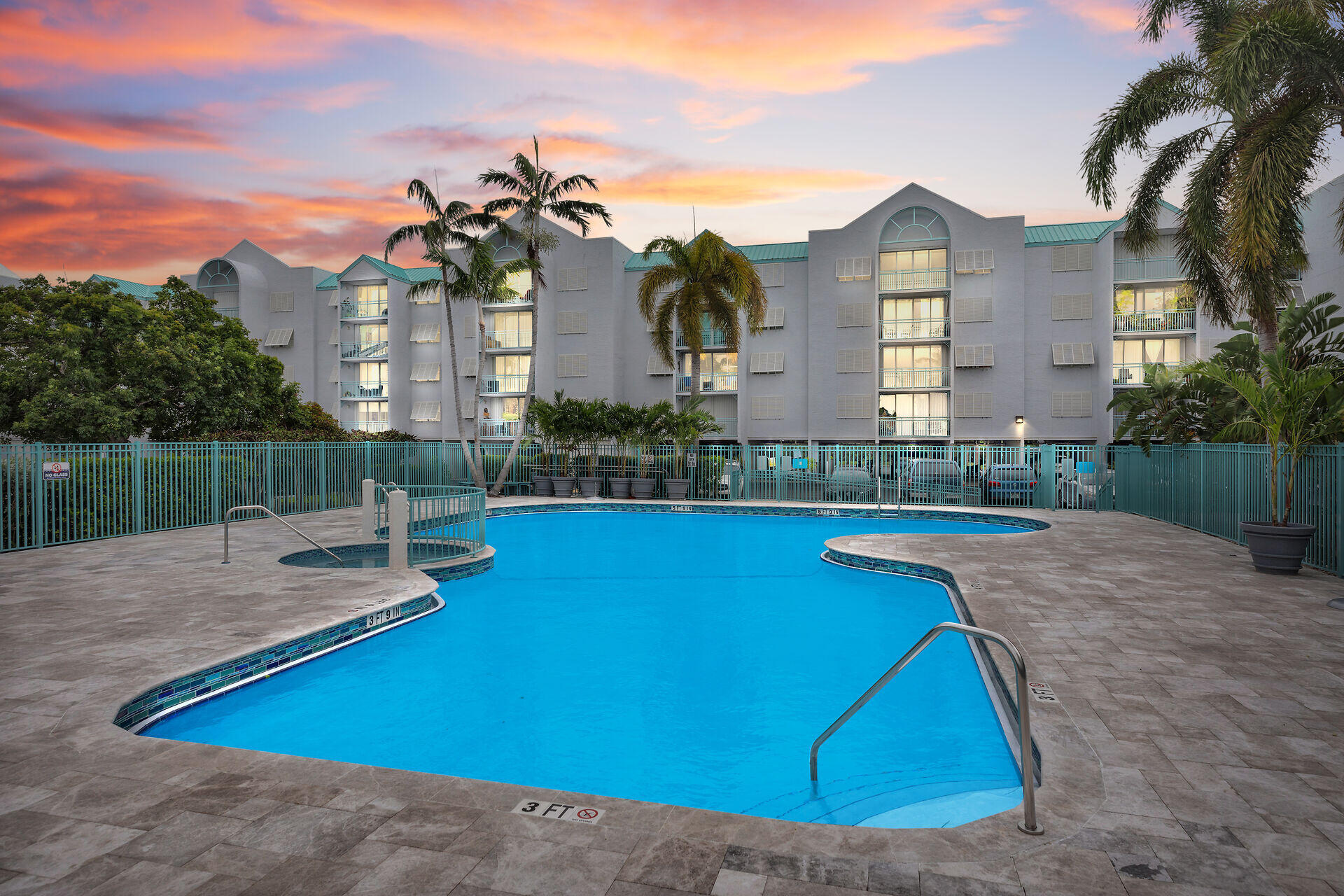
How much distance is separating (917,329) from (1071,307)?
6401 millimetres

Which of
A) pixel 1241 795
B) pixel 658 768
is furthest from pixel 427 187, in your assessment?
pixel 1241 795

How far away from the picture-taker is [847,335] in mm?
31562

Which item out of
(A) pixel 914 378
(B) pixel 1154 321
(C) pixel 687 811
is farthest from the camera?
(A) pixel 914 378

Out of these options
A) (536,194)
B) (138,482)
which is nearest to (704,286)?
(536,194)

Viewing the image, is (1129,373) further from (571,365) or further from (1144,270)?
(571,365)

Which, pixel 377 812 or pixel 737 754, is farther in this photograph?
pixel 737 754

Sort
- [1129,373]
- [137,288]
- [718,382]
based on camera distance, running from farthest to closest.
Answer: [137,288]
[718,382]
[1129,373]

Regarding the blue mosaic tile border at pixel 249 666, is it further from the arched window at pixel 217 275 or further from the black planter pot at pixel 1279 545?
the arched window at pixel 217 275

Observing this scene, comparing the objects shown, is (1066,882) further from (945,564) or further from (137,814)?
(945,564)

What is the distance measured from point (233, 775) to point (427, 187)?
22.5m

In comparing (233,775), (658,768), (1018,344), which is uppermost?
(1018,344)

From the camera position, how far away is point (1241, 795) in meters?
3.14

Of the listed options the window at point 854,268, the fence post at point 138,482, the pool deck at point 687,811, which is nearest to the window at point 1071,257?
the window at point 854,268

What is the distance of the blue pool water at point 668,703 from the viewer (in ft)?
14.6
